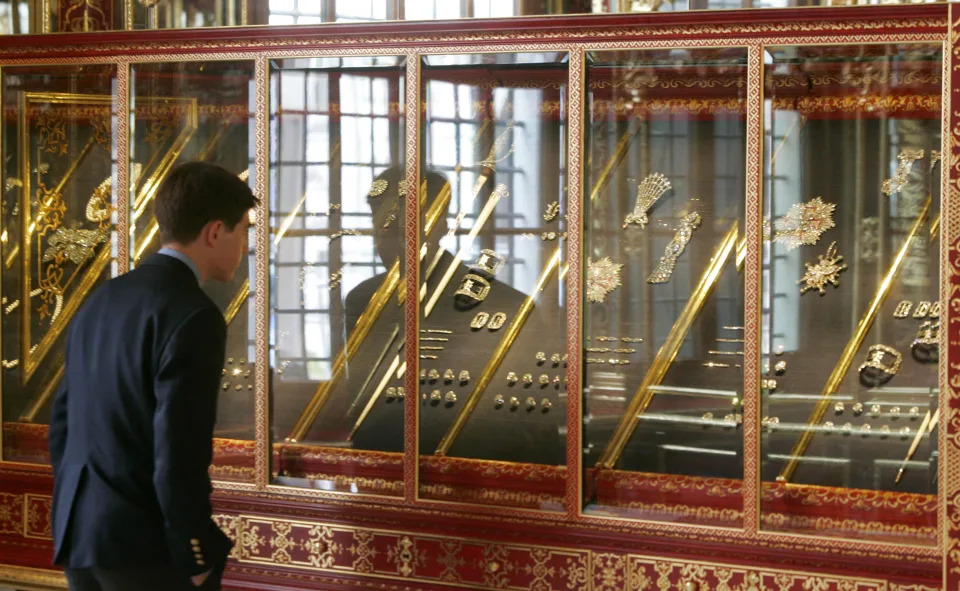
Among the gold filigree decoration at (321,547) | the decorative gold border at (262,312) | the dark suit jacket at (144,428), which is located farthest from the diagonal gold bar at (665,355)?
the dark suit jacket at (144,428)

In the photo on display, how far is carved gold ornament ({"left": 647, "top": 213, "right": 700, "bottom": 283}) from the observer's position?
13.7ft

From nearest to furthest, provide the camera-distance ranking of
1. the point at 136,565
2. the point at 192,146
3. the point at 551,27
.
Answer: the point at 136,565, the point at 551,27, the point at 192,146

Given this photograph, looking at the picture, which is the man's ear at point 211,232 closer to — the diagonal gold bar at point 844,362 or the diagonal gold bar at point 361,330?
the diagonal gold bar at point 361,330

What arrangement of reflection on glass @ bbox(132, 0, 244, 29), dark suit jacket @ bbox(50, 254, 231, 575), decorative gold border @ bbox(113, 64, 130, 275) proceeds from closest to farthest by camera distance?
1. dark suit jacket @ bbox(50, 254, 231, 575)
2. reflection on glass @ bbox(132, 0, 244, 29)
3. decorative gold border @ bbox(113, 64, 130, 275)

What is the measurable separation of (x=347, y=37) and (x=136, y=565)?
2234mm

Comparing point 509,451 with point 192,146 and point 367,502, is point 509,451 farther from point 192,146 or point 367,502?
point 192,146

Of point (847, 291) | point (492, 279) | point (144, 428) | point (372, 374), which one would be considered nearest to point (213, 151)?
point (372, 374)

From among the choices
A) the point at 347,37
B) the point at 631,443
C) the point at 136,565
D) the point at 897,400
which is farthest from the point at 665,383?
the point at 136,565

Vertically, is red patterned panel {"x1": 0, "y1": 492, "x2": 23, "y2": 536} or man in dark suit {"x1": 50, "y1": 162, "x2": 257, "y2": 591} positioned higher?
man in dark suit {"x1": 50, "y1": 162, "x2": 257, "y2": 591}

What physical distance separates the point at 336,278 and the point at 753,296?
61.6 inches

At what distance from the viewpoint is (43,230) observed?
4898 mm

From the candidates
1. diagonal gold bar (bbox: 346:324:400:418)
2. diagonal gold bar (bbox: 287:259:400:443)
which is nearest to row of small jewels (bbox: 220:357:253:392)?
diagonal gold bar (bbox: 287:259:400:443)

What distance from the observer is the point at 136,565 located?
2.81 m

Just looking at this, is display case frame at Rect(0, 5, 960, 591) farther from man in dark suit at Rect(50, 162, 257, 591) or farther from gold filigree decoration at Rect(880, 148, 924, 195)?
man in dark suit at Rect(50, 162, 257, 591)
